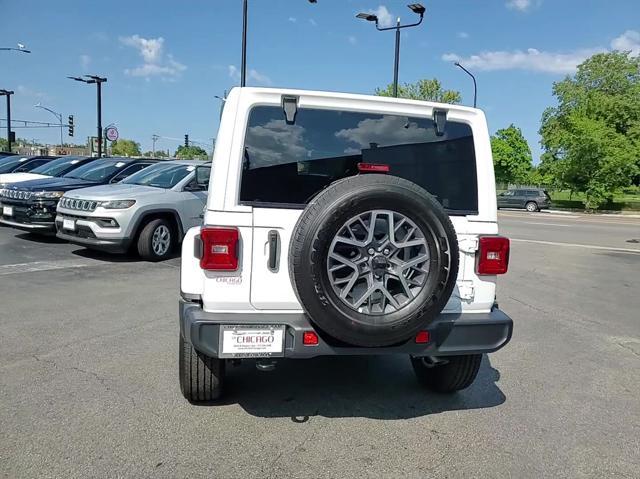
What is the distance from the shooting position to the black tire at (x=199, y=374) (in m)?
3.39

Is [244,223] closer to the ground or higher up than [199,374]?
higher up

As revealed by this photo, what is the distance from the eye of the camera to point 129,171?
39.6 ft

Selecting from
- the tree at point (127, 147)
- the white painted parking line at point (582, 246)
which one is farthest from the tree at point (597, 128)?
the tree at point (127, 147)

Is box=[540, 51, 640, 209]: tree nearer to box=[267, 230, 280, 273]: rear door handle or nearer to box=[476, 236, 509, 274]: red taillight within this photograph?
box=[476, 236, 509, 274]: red taillight

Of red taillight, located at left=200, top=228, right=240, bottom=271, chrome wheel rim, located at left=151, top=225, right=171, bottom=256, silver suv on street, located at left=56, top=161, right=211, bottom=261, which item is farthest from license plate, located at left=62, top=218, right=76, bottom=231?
red taillight, located at left=200, top=228, right=240, bottom=271

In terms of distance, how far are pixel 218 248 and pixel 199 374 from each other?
921 mm

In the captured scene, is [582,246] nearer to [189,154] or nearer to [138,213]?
[138,213]

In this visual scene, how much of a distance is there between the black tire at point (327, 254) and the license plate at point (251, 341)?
0.28 metres

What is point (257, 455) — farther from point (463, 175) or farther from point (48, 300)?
point (48, 300)

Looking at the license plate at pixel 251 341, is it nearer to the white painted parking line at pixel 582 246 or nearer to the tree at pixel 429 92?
the white painted parking line at pixel 582 246

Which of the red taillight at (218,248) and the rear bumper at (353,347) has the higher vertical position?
the red taillight at (218,248)

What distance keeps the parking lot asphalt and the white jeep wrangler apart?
46 cm

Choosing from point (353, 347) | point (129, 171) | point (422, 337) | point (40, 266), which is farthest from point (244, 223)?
point (129, 171)

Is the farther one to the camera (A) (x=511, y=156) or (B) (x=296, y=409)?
(A) (x=511, y=156)
